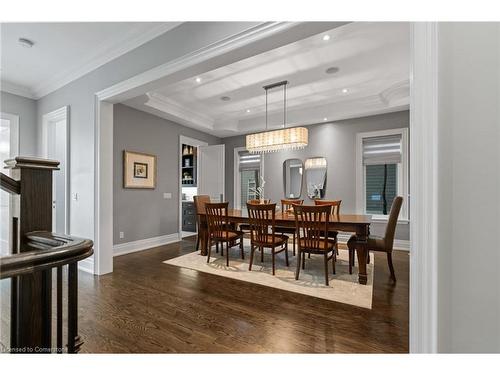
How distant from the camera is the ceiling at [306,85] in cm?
268

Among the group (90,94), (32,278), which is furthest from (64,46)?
(32,278)

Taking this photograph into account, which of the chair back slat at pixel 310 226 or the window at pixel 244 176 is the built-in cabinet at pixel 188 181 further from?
the chair back slat at pixel 310 226

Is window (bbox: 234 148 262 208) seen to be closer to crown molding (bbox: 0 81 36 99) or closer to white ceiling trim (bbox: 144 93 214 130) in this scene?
white ceiling trim (bbox: 144 93 214 130)

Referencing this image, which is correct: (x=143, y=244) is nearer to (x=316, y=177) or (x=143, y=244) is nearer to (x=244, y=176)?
(x=244, y=176)

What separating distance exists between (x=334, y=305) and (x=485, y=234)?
1617 millimetres

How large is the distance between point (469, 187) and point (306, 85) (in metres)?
3.37

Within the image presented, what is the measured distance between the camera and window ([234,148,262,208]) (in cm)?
605

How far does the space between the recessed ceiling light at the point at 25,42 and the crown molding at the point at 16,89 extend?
1557 mm

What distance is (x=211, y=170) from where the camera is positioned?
19.5 feet

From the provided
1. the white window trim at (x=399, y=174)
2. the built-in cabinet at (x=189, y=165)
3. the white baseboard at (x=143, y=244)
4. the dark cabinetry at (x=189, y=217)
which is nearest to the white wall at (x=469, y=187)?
the white window trim at (x=399, y=174)

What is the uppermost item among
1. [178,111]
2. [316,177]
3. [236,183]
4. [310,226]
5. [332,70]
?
[332,70]

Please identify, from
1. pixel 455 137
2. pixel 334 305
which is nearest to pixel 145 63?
pixel 455 137

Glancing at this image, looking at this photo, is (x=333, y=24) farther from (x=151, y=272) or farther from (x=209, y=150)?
(x=209, y=150)

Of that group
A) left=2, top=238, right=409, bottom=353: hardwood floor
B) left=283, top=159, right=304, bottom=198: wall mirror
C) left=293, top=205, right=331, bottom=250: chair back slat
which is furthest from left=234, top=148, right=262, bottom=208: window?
left=2, top=238, right=409, bottom=353: hardwood floor
